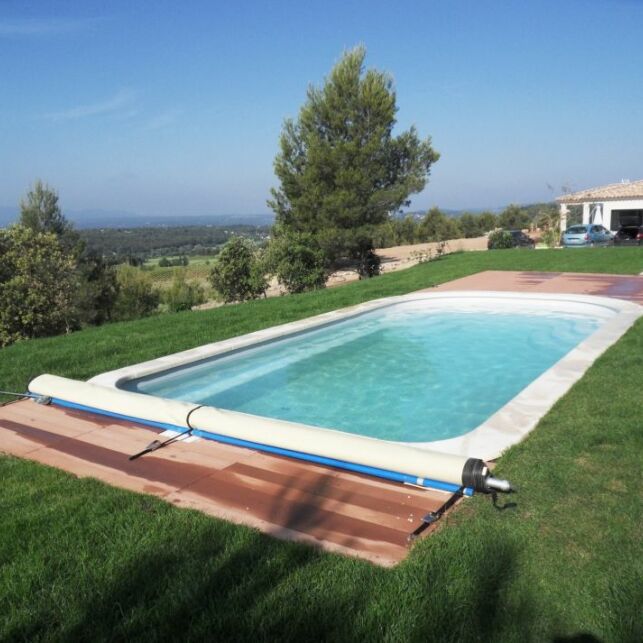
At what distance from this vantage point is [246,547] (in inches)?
101

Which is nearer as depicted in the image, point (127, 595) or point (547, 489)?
point (127, 595)

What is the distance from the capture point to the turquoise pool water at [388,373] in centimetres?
598

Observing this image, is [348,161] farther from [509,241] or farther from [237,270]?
[509,241]

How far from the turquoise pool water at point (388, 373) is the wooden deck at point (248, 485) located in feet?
5.87

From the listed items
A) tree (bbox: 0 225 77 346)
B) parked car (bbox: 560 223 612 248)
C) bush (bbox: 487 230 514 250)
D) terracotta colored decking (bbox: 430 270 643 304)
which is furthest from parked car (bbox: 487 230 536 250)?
tree (bbox: 0 225 77 346)

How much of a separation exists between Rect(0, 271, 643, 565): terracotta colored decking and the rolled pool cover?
0.07 metres

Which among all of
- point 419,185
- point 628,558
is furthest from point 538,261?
point 628,558

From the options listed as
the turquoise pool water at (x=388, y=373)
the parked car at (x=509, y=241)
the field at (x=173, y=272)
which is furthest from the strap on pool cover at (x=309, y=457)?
the field at (x=173, y=272)

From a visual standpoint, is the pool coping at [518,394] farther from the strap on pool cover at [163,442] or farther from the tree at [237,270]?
the tree at [237,270]

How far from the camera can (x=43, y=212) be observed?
27828 mm

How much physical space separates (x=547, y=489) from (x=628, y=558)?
0.66 metres

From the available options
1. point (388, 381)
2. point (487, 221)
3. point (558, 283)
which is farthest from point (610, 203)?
point (388, 381)

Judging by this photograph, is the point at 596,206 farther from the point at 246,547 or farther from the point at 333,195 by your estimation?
the point at 246,547

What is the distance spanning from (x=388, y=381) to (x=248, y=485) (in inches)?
161
